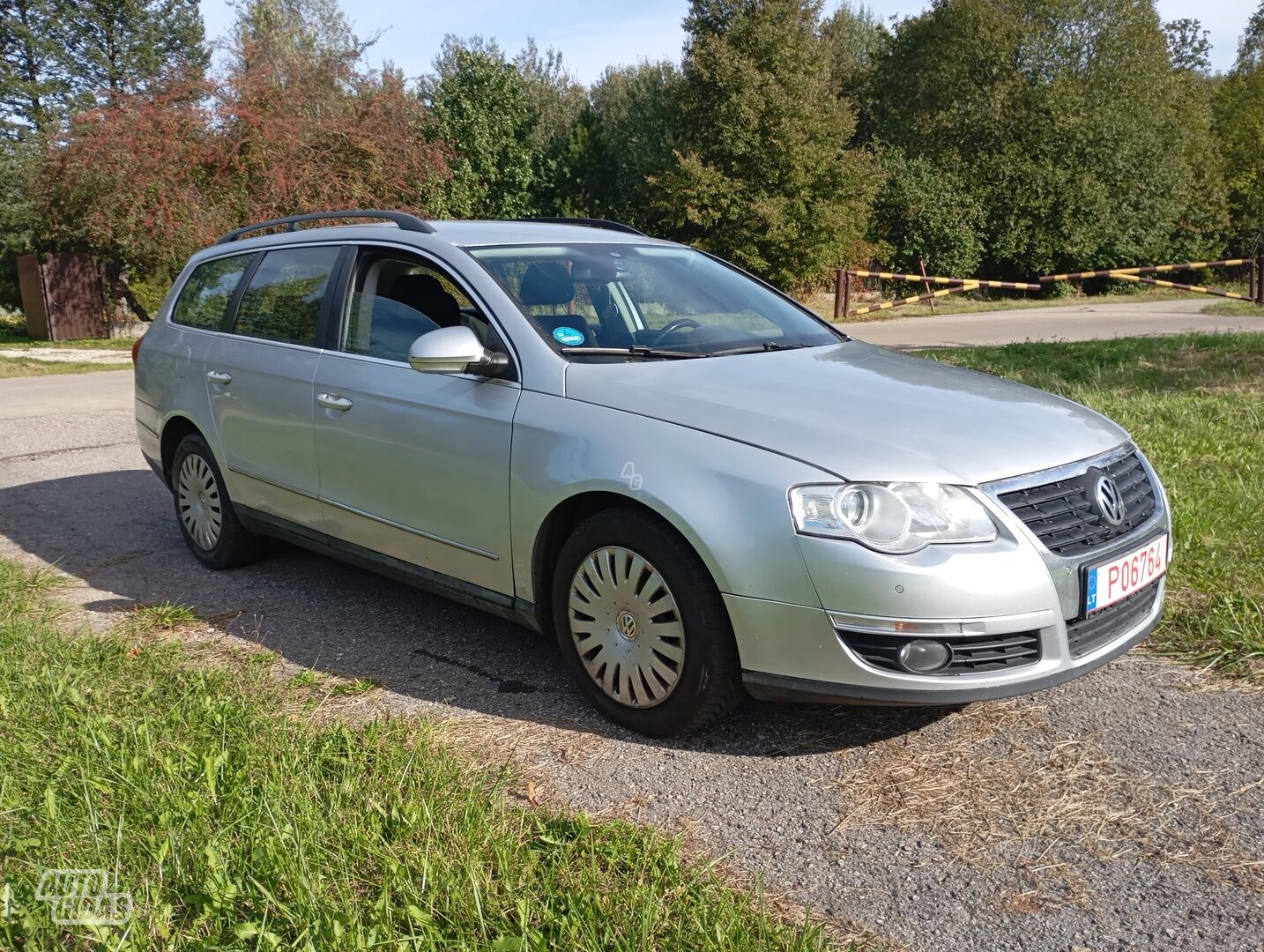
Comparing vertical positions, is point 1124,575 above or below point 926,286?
below

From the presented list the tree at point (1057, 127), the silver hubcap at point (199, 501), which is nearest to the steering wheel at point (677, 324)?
the silver hubcap at point (199, 501)

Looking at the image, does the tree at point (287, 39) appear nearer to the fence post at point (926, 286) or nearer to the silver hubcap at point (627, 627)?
the fence post at point (926, 286)

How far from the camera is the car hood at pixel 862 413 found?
10.2 feet

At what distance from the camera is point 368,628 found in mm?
4582

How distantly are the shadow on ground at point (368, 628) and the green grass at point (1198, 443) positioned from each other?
50.5 inches

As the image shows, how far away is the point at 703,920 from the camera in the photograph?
2.40 meters

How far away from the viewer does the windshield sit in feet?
12.9

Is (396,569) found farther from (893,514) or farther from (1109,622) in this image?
(1109,622)

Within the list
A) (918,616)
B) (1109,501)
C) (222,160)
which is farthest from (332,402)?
(222,160)

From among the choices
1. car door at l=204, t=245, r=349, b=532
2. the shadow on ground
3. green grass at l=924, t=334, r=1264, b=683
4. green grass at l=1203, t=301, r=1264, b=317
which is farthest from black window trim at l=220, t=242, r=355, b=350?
green grass at l=1203, t=301, r=1264, b=317

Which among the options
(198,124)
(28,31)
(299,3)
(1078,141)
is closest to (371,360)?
(198,124)

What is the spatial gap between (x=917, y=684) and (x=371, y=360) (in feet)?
8.01

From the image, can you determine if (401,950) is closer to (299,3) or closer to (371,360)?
(371,360)

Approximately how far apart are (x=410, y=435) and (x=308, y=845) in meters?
1.75
